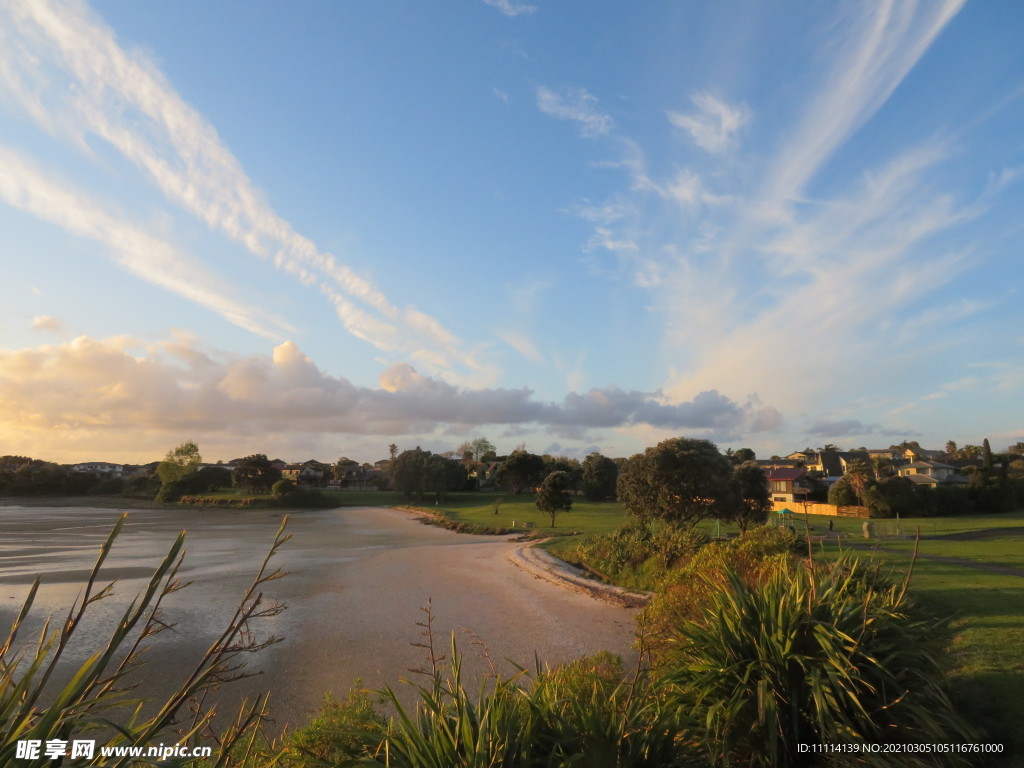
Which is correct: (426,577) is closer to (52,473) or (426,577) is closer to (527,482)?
(527,482)

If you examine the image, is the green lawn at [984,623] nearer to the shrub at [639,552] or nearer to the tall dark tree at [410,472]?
the shrub at [639,552]

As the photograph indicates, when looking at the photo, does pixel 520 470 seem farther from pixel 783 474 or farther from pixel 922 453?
pixel 922 453

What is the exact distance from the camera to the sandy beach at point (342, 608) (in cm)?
1038

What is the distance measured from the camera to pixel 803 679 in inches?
211

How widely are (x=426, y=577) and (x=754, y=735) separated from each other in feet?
55.5

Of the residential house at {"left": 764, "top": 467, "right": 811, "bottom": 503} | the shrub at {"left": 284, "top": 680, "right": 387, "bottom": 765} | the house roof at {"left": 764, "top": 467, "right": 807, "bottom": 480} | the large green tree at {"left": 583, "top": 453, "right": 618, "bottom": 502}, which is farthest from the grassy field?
the large green tree at {"left": 583, "top": 453, "right": 618, "bottom": 502}

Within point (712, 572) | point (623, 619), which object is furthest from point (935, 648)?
point (623, 619)

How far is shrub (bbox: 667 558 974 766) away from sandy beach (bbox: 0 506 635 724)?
330cm

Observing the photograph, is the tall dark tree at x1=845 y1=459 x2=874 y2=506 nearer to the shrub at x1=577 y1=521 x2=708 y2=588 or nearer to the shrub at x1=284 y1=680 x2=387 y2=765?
the shrub at x1=577 y1=521 x2=708 y2=588

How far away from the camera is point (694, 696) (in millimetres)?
5566

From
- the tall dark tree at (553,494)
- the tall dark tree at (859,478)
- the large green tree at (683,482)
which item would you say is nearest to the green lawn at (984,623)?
the large green tree at (683,482)

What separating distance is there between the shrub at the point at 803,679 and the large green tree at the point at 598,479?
215 feet

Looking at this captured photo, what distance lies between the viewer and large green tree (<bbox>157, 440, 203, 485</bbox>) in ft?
271

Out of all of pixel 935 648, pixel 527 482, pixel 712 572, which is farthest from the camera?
pixel 527 482
